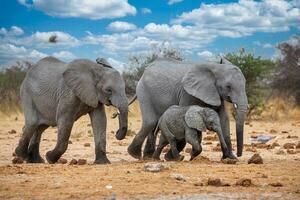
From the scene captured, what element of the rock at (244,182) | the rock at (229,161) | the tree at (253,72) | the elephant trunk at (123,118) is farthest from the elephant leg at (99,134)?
the tree at (253,72)

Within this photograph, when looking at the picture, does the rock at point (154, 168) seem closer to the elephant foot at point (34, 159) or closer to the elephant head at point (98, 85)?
the elephant head at point (98, 85)

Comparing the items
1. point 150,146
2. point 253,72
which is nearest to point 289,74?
point 253,72

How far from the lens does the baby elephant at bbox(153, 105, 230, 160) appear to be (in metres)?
11.4

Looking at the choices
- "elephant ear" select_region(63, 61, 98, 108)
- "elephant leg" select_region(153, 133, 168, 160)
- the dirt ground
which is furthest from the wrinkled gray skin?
the dirt ground

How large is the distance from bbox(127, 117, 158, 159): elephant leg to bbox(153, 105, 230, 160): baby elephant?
931 mm

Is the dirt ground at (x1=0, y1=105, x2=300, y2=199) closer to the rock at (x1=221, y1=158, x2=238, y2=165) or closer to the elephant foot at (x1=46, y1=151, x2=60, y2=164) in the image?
the rock at (x1=221, y1=158, x2=238, y2=165)

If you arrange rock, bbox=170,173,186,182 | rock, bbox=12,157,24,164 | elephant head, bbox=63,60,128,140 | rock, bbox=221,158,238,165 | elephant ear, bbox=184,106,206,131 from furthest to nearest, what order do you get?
rock, bbox=12,157,24,164
elephant head, bbox=63,60,128,140
elephant ear, bbox=184,106,206,131
rock, bbox=221,158,238,165
rock, bbox=170,173,186,182

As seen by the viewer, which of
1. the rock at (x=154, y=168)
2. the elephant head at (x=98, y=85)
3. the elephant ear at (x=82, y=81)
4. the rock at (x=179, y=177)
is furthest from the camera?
the elephant ear at (x=82, y=81)

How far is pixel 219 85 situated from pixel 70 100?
→ 109 inches

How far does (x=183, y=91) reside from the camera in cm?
1246

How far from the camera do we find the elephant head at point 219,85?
1157cm

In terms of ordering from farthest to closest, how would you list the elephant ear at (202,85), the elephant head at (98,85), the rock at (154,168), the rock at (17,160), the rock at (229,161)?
the rock at (17,160)
the elephant ear at (202,85)
the elephant head at (98,85)
the rock at (229,161)
the rock at (154,168)

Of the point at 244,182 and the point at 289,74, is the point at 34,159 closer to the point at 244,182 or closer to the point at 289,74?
the point at 244,182

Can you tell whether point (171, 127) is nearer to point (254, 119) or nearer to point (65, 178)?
point (65, 178)
